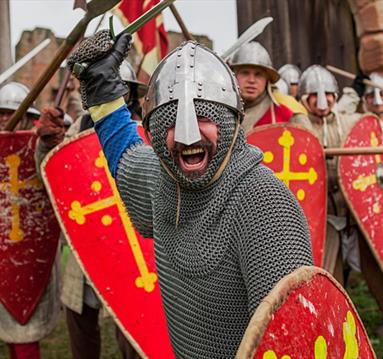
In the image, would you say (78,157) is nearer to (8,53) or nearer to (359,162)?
(359,162)

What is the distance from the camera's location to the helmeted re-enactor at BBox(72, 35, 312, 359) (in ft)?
5.07

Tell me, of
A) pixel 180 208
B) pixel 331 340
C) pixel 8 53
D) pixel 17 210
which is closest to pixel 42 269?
pixel 17 210

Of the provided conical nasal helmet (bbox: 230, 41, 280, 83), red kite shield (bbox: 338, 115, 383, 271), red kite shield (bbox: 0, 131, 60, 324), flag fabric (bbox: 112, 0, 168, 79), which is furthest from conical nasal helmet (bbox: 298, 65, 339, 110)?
red kite shield (bbox: 0, 131, 60, 324)

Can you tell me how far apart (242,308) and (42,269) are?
195 centimetres

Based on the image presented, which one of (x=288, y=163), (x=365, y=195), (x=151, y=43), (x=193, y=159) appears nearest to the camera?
(x=193, y=159)

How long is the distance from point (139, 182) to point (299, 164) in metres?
1.59

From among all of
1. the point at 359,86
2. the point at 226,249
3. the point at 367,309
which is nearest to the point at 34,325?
the point at 226,249

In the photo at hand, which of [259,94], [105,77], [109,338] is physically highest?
[105,77]

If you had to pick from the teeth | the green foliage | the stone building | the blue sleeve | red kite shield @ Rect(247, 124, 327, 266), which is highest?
the teeth

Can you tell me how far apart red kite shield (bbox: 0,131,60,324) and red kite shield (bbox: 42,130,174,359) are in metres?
0.27

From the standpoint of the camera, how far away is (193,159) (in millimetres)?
1635

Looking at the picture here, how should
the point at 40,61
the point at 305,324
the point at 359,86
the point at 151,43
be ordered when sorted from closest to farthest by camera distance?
1. the point at 305,324
2. the point at 151,43
3. the point at 359,86
4. the point at 40,61

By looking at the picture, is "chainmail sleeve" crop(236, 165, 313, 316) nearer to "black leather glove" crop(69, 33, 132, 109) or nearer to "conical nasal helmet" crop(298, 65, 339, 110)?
"black leather glove" crop(69, 33, 132, 109)

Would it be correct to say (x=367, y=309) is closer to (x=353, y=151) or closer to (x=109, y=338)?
(x=109, y=338)
